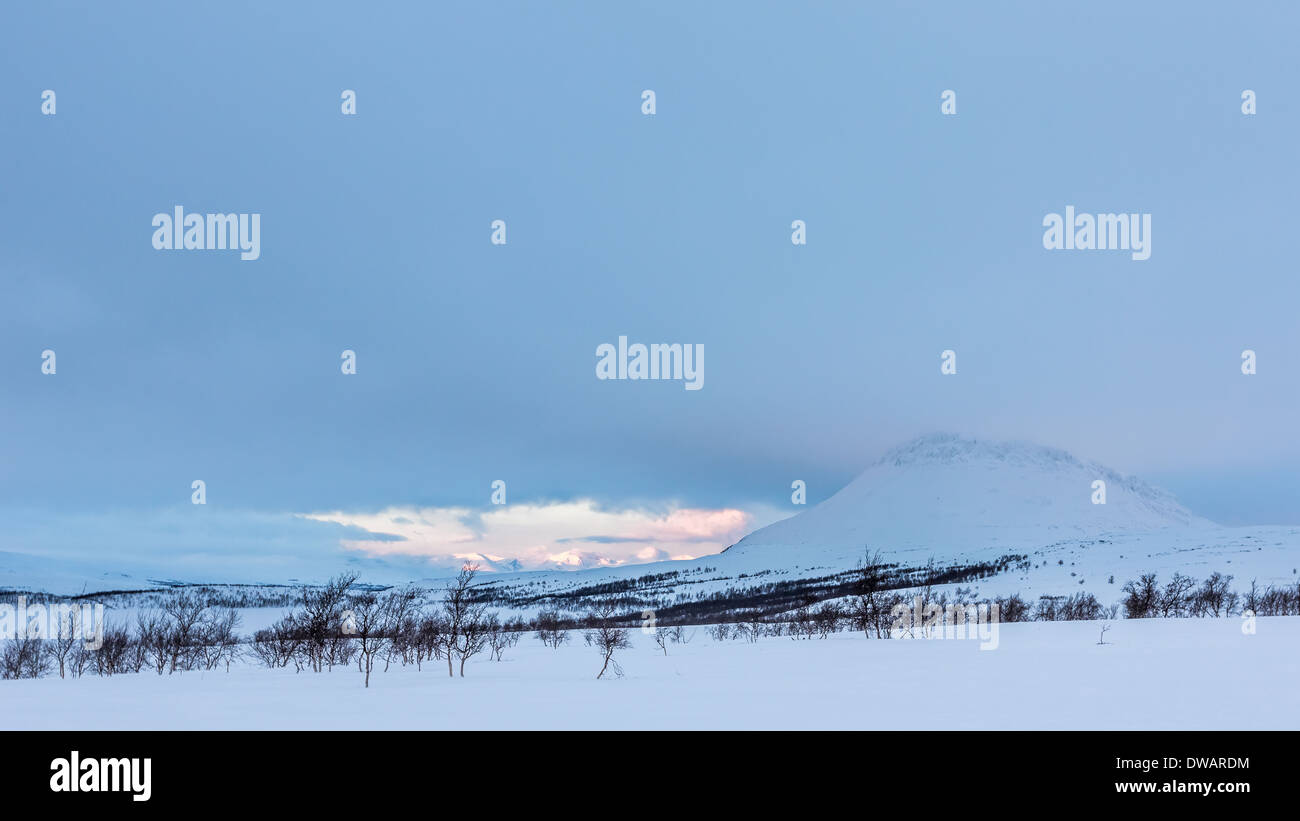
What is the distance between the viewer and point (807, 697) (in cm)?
1697

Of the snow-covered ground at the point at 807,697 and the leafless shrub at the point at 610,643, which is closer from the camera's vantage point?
the snow-covered ground at the point at 807,697

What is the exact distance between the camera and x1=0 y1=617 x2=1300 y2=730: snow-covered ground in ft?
45.3

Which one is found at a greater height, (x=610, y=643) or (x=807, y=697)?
(x=807, y=697)

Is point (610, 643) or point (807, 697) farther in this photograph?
point (610, 643)

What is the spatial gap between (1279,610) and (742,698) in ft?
191

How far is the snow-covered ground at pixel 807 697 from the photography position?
544 inches

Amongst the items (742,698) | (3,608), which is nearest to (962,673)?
(742,698)

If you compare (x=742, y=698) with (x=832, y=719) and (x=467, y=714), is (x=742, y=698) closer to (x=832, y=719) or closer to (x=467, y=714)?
(x=832, y=719)

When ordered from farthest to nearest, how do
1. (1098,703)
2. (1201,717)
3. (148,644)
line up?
1. (148,644)
2. (1098,703)
3. (1201,717)

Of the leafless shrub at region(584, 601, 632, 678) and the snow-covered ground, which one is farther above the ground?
the snow-covered ground

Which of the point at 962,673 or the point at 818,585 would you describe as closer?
the point at 962,673

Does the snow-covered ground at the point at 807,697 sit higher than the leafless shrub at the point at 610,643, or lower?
higher
